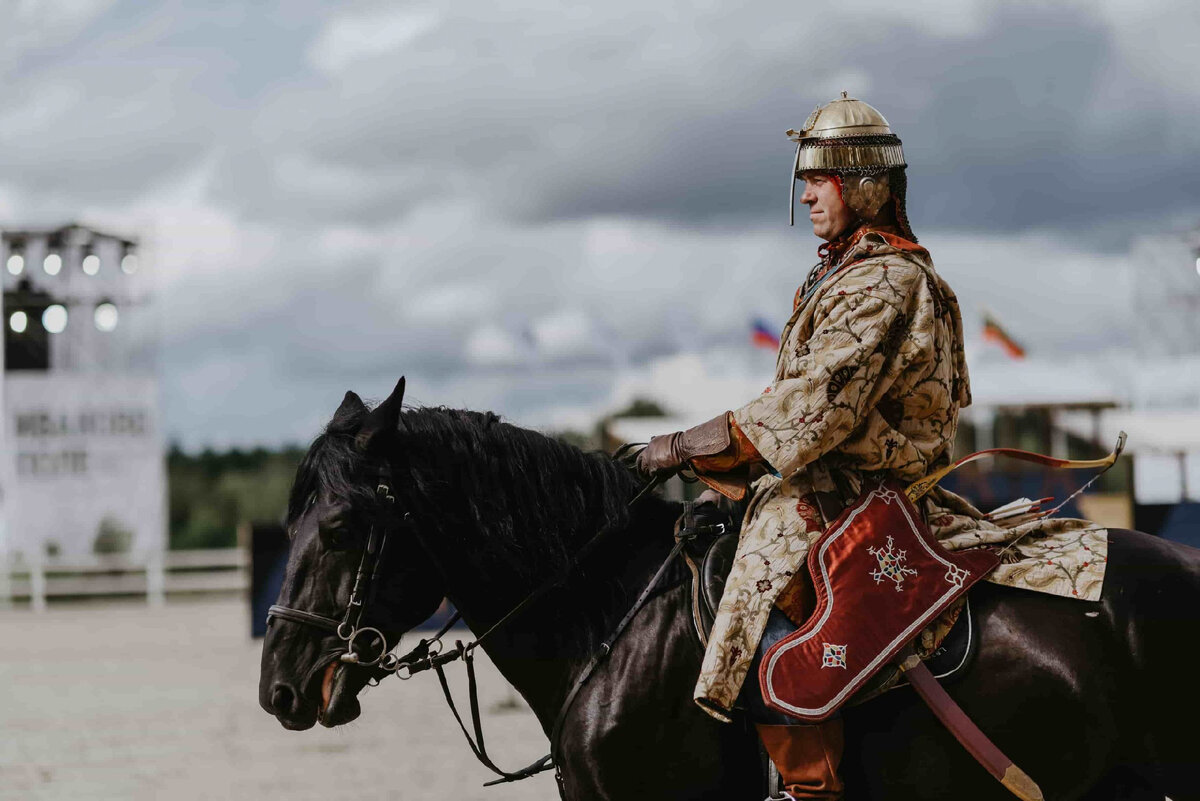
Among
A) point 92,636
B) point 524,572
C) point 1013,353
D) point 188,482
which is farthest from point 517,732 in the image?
point 188,482

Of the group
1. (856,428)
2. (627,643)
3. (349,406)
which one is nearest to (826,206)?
(856,428)

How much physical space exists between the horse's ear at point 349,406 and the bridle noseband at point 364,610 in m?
0.19

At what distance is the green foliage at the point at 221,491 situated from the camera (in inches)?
2009

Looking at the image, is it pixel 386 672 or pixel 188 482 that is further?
pixel 188 482

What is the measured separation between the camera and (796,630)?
323 cm

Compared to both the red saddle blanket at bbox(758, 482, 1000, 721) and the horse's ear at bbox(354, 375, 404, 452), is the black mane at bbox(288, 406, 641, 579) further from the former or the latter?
the red saddle blanket at bbox(758, 482, 1000, 721)

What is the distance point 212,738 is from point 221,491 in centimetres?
5321

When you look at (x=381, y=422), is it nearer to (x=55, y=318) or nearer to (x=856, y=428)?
(x=856, y=428)

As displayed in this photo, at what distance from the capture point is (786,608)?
3.28 metres

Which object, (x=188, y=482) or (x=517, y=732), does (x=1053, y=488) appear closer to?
(x=517, y=732)

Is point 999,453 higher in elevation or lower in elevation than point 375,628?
higher

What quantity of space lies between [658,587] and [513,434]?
560mm

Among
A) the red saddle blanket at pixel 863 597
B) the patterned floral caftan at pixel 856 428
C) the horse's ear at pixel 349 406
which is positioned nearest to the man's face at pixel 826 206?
the patterned floral caftan at pixel 856 428

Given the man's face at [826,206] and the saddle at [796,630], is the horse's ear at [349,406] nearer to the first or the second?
the saddle at [796,630]
